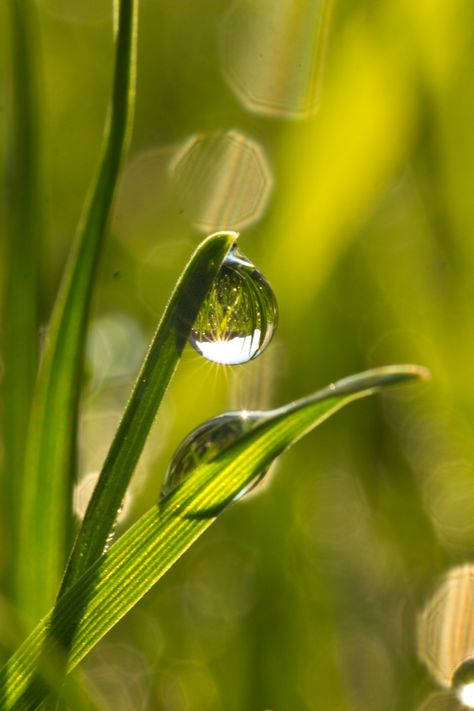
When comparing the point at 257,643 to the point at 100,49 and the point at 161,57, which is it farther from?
the point at 100,49

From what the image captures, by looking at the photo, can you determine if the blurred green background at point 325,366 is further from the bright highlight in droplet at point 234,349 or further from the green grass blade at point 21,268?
the bright highlight in droplet at point 234,349

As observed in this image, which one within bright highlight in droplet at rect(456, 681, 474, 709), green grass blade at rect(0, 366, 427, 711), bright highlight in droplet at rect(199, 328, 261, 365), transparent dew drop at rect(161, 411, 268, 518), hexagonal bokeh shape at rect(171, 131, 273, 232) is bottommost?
bright highlight in droplet at rect(456, 681, 474, 709)

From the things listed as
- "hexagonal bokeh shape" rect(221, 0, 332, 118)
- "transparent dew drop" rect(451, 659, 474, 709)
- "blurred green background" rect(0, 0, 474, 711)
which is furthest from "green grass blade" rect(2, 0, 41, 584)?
"hexagonal bokeh shape" rect(221, 0, 332, 118)

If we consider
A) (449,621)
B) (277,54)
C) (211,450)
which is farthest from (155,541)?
(277,54)

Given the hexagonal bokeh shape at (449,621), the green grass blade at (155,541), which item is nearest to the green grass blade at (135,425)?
the green grass blade at (155,541)

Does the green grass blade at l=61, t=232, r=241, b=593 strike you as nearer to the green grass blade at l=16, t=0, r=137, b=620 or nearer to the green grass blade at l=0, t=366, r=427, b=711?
the green grass blade at l=0, t=366, r=427, b=711

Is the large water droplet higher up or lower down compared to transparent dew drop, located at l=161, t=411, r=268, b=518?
higher up
